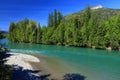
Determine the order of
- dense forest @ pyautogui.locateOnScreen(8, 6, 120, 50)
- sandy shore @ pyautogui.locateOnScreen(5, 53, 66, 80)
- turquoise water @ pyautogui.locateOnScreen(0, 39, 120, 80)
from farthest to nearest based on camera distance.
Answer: dense forest @ pyautogui.locateOnScreen(8, 6, 120, 50)
turquoise water @ pyautogui.locateOnScreen(0, 39, 120, 80)
sandy shore @ pyautogui.locateOnScreen(5, 53, 66, 80)

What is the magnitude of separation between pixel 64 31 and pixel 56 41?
8.75m

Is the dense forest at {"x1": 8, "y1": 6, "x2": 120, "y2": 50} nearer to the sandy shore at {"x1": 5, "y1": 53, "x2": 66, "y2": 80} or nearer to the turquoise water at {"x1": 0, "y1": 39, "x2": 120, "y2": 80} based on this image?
the turquoise water at {"x1": 0, "y1": 39, "x2": 120, "y2": 80}

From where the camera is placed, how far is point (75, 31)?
10925cm

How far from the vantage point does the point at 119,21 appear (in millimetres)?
90312

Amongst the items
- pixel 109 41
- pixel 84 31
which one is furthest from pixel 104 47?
pixel 84 31

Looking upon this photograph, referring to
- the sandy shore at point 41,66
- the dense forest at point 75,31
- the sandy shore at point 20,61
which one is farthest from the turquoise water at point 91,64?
the dense forest at point 75,31

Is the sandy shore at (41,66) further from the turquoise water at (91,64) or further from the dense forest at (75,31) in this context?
the dense forest at (75,31)

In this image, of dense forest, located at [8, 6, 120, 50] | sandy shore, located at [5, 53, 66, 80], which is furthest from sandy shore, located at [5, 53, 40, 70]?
dense forest, located at [8, 6, 120, 50]

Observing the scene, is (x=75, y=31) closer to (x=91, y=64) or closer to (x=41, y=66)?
(x=91, y=64)

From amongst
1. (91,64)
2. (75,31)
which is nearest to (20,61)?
(91,64)

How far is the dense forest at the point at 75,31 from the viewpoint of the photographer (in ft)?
302

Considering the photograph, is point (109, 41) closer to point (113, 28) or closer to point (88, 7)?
point (113, 28)

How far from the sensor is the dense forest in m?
92.1

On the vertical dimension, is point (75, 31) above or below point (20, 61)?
above
